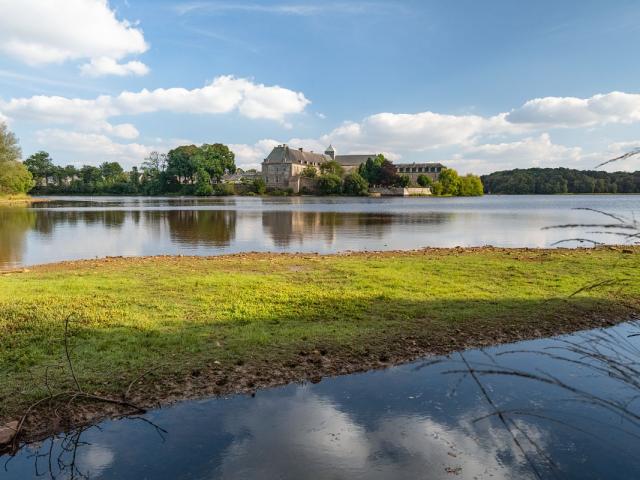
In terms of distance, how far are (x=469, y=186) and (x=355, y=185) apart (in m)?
48.0

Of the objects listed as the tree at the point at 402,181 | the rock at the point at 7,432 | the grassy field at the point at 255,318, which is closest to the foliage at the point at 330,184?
the tree at the point at 402,181

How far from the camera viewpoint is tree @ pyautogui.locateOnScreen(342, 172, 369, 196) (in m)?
136

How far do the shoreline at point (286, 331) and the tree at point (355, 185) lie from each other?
123m

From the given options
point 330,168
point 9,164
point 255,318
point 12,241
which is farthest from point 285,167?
point 255,318

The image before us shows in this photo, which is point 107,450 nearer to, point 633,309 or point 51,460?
point 51,460

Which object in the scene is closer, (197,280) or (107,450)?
(107,450)

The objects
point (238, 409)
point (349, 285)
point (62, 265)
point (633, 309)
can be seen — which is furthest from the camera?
point (62, 265)

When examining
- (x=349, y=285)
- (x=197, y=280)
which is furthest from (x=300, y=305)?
(x=197, y=280)

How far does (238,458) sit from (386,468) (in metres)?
1.58

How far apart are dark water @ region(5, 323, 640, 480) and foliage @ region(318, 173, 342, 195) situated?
440ft

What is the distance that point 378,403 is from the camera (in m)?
6.28

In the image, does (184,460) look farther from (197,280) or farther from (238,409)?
(197,280)

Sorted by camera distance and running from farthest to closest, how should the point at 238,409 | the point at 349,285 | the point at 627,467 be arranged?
1. the point at 349,285
2. the point at 238,409
3. the point at 627,467

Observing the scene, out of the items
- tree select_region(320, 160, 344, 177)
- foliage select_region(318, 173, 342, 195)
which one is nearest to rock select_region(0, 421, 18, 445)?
foliage select_region(318, 173, 342, 195)
